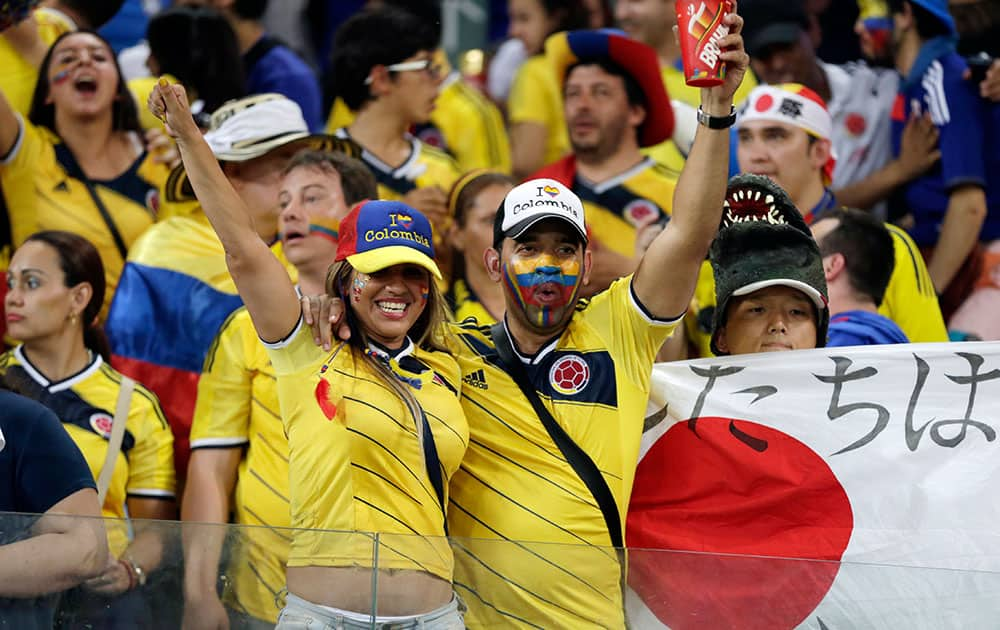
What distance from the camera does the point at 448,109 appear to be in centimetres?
913

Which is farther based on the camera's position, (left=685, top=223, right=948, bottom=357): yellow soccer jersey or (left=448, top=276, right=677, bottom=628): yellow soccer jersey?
(left=685, top=223, right=948, bottom=357): yellow soccer jersey

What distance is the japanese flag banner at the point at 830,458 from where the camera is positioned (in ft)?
16.5

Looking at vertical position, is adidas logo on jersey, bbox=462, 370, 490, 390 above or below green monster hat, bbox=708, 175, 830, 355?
below

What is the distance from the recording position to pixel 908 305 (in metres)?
6.51

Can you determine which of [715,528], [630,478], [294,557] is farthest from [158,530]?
[715,528]

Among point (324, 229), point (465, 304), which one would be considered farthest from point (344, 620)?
point (465, 304)

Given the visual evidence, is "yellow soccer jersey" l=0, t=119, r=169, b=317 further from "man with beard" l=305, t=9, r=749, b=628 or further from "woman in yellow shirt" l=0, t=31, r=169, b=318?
"man with beard" l=305, t=9, r=749, b=628

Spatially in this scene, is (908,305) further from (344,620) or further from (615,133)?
(344,620)

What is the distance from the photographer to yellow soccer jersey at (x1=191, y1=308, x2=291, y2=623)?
554cm

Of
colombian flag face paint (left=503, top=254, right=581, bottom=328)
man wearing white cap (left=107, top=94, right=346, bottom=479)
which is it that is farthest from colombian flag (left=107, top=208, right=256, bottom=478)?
colombian flag face paint (left=503, top=254, right=581, bottom=328)

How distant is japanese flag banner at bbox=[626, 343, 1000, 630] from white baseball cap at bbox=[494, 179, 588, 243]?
733 mm

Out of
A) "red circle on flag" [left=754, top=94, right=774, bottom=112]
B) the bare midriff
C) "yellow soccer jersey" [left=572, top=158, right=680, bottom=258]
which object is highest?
"red circle on flag" [left=754, top=94, right=774, bottom=112]

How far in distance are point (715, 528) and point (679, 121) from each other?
3.17 metres

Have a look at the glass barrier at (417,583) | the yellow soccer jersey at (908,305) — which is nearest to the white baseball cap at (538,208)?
the glass barrier at (417,583)
